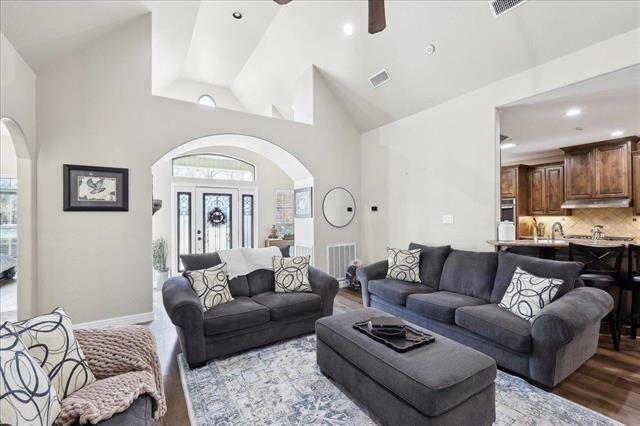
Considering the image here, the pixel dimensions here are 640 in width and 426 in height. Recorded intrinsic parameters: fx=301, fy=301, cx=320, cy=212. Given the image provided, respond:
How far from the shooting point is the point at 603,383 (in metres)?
2.35

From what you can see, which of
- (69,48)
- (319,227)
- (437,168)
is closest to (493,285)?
(437,168)

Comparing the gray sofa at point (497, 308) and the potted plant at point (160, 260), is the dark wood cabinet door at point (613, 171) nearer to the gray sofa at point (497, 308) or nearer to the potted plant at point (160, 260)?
the gray sofa at point (497, 308)

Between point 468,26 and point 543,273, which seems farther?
point 468,26

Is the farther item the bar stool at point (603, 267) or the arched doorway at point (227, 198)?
the arched doorway at point (227, 198)

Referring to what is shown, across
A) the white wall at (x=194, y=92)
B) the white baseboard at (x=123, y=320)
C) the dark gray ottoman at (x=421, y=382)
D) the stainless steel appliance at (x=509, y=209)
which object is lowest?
the white baseboard at (x=123, y=320)

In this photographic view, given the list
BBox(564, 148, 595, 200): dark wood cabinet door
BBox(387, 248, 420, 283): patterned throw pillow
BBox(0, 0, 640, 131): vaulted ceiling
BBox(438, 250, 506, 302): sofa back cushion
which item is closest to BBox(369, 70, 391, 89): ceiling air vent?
BBox(0, 0, 640, 131): vaulted ceiling

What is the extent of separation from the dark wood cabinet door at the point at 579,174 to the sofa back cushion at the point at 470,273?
3.39 meters

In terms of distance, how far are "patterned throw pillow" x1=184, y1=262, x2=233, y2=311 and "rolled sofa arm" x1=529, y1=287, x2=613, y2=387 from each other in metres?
2.72

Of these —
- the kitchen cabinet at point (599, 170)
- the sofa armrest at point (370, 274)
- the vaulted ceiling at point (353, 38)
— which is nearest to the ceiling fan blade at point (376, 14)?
the vaulted ceiling at point (353, 38)

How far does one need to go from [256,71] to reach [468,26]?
13.5 ft

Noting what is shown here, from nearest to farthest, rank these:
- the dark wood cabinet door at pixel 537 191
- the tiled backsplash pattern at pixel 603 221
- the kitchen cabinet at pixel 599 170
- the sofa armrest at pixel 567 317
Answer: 1. the sofa armrest at pixel 567 317
2. the kitchen cabinet at pixel 599 170
3. the tiled backsplash pattern at pixel 603 221
4. the dark wood cabinet door at pixel 537 191

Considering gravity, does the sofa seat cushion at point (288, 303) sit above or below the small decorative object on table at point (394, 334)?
below

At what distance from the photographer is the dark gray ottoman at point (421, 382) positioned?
162 centimetres

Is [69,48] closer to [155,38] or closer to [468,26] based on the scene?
[155,38]
